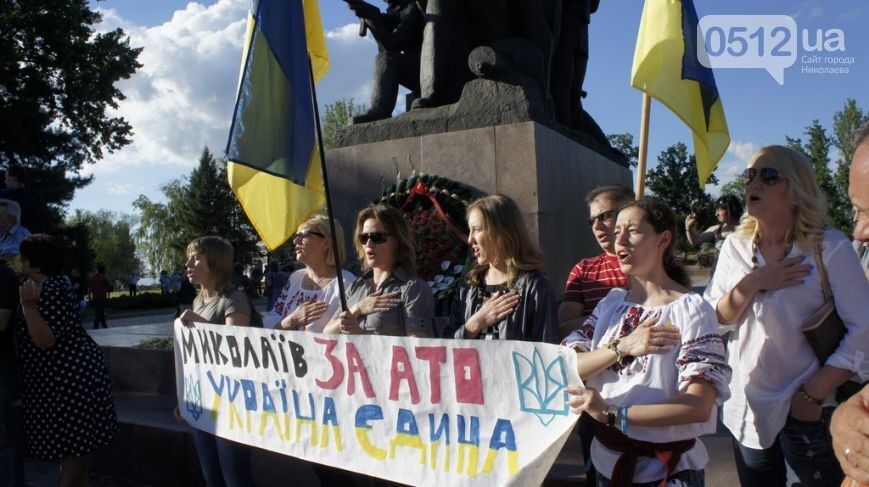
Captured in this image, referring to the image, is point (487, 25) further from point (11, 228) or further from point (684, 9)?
point (11, 228)

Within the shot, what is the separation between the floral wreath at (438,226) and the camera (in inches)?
203

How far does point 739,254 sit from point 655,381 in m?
0.76

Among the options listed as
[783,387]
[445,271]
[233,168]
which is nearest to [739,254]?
[783,387]

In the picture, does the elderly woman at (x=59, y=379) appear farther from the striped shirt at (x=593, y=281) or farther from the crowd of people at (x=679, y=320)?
the striped shirt at (x=593, y=281)

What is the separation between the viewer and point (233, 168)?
139 inches

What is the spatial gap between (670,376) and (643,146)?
4.71 ft

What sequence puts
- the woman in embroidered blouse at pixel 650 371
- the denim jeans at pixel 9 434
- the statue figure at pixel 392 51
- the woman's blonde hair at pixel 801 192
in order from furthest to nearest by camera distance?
the statue figure at pixel 392 51, the denim jeans at pixel 9 434, the woman's blonde hair at pixel 801 192, the woman in embroidered blouse at pixel 650 371

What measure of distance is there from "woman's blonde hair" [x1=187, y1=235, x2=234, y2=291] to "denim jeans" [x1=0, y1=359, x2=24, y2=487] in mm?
1520

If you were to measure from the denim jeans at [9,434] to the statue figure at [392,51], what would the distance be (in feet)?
11.7

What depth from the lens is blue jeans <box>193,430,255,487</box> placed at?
139 inches

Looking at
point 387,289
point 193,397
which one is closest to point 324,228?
point 387,289

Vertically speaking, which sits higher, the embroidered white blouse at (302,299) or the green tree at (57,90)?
the green tree at (57,90)

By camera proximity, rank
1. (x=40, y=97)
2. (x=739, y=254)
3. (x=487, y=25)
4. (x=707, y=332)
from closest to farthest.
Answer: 1. (x=707, y=332)
2. (x=739, y=254)
3. (x=487, y=25)
4. (x=40, y=97)

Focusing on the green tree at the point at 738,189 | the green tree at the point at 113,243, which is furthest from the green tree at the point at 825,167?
the green tree at the point at 113,243
